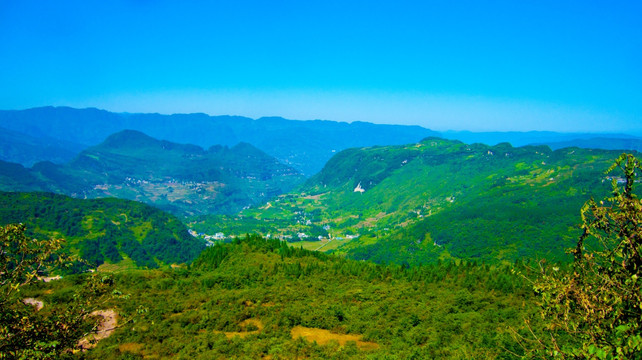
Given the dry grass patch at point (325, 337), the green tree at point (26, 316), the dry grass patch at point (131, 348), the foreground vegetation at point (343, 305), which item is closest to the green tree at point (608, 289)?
the foreground vegetation at point (343, 305)

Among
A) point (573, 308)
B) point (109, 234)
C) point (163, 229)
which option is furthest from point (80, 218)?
point (573, 308)

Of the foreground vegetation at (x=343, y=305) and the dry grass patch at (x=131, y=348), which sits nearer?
the foreground vegetation at (x=343, y=305)

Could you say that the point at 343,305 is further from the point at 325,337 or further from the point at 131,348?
the point at 131,348

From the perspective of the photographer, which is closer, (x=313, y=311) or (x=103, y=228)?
(x=313, y=311)

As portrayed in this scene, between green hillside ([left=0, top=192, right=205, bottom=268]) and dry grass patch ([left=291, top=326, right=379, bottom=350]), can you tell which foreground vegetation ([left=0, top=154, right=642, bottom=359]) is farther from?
green hillside ([left=0, top=192, right=205, bottom=268])

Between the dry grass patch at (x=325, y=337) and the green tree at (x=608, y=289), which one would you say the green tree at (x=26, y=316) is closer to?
the green tree at (x=608, y=289)

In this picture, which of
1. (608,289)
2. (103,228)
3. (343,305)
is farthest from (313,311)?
(103,228)
